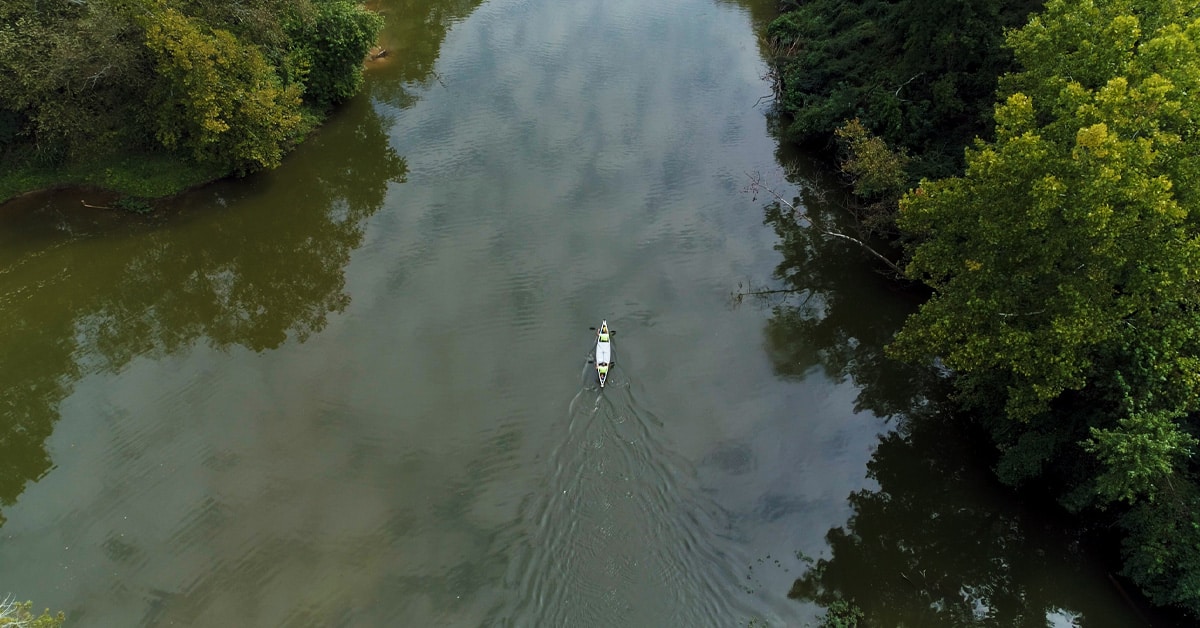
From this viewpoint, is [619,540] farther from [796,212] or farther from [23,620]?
[796,212]

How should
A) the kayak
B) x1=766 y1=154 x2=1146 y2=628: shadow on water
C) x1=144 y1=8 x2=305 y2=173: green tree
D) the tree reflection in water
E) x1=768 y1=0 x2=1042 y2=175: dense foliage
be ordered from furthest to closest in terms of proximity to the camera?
x1=768 y1=0 x2=1042 y2=175: dense foliage
x1=144 y1=8 x2=305 y2=173: green tree
the tree reflection in water
the kayak
x1=766 y1=154 x2=1146 y2=628: shadow on water

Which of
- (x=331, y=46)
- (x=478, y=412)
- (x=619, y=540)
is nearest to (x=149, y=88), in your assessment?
(x=331, y=46)

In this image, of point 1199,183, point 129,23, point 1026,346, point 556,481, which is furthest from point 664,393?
point 129,23

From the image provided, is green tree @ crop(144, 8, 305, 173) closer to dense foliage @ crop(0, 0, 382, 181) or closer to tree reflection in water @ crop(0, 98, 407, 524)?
dense foliage @ crop(0, 0, 382, 181)

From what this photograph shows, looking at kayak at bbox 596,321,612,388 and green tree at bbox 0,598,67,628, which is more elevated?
kayak at bbox 596,321,612,388

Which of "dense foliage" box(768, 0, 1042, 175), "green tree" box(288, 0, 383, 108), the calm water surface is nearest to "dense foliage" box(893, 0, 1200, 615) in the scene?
the calm water surface

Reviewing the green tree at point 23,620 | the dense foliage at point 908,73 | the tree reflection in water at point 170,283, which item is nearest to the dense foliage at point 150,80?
the tree reflection in water at point 170,283
